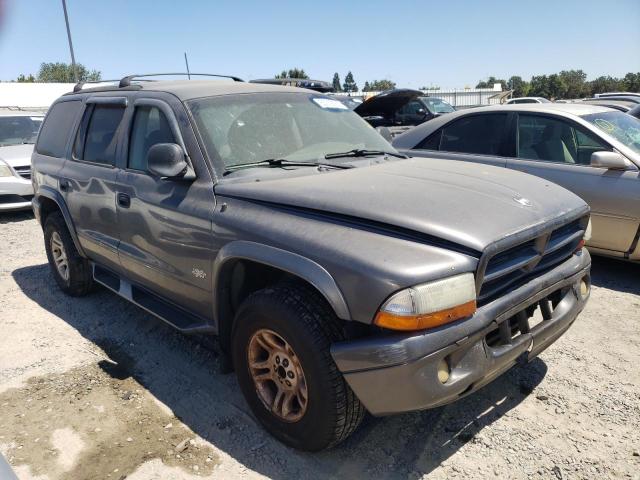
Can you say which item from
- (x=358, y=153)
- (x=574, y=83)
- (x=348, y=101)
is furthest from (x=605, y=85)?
(x=358, y=153)

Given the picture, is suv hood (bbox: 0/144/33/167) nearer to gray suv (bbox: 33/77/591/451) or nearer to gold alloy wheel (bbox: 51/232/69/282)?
gold alloy wheel (bbox: 51/232/69/282)

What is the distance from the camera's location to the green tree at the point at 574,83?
6072 centimetres

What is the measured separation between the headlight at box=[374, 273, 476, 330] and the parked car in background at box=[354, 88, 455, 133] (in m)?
8.18

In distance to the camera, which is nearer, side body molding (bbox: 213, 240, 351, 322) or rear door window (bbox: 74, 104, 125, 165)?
side body molding (bbox: 213, 240, 351, 322)

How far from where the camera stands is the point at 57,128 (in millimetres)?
4809

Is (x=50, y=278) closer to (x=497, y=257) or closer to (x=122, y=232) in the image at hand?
(x=122, y=232)

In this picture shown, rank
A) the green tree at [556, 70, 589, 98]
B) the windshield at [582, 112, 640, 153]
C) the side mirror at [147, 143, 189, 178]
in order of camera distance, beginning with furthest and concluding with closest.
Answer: the green tree at [556, 70, 589, 98] → the windshield at [582, 112, 640, 153] → the side mirror at [147, 143, 189, 178]

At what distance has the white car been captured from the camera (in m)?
8.46

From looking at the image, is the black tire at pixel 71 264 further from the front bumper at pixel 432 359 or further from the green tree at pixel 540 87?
the green tree at pixel 540 87

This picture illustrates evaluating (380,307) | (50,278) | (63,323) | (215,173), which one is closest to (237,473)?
(380,307)

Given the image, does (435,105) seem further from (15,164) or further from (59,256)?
(59,256)

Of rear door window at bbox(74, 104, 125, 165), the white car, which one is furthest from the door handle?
the white car

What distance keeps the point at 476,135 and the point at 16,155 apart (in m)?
7.80

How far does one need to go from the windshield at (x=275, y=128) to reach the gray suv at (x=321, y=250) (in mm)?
13
